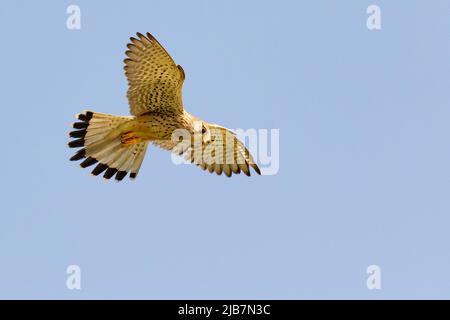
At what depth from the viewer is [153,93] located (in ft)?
41.3

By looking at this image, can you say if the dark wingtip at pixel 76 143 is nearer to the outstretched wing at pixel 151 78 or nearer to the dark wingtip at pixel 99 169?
the dark wingtip at pixel 99 169

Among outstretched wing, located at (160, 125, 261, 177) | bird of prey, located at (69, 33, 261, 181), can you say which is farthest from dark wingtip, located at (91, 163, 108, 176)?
outstretched wing, located at (160, 125, 261, 177)

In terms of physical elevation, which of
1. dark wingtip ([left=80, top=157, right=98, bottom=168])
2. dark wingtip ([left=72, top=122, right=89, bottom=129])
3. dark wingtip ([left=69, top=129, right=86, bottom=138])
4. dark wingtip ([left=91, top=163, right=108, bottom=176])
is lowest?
dark wingtip ([left=91, top=163, right=108, bottom=176])

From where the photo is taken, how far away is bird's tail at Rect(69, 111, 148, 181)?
12.7 meters

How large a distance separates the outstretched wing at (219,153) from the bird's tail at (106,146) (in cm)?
54

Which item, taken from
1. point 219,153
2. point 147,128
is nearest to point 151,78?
point 147,128

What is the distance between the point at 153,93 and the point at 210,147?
4.90 feet

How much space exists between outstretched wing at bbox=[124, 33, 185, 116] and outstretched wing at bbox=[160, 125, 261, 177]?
3.08ft

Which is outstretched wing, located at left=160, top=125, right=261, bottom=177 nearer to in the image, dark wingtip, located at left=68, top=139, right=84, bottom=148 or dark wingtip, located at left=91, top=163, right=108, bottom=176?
dark wingtip, located at left=91, top=163, right=108, bottom=176

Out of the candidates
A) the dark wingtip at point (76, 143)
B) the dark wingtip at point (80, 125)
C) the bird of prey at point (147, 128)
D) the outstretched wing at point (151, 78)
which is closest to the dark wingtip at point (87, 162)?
the bird of prey at point (147, 128)
